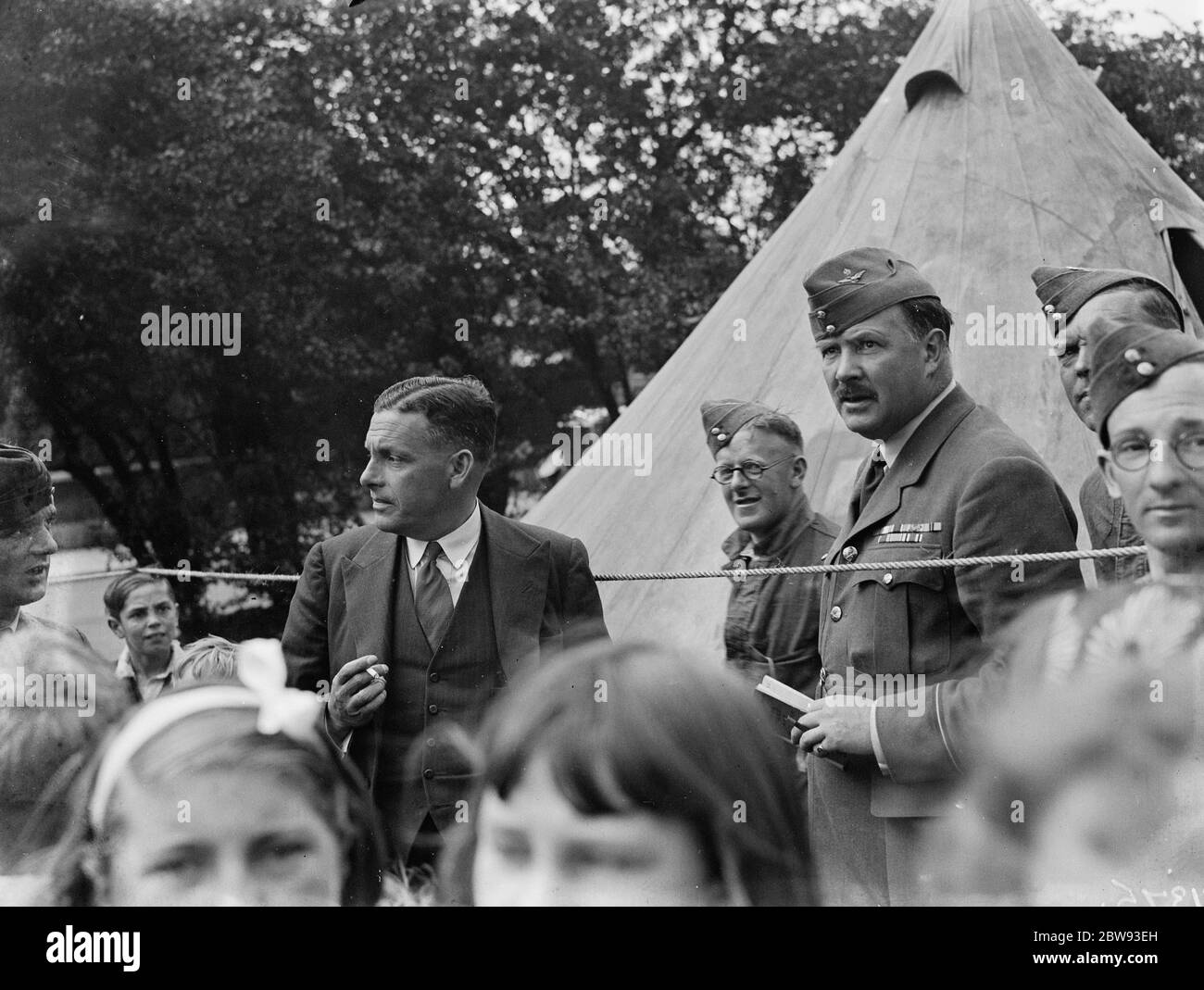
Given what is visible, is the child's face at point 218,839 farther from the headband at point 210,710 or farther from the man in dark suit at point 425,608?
the man in dark suit at point 425,608

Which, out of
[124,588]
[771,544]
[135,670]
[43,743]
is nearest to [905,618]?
[771,544]

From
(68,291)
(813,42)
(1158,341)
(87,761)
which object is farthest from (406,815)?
(813,42)

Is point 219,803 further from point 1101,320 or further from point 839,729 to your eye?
point 1101,320

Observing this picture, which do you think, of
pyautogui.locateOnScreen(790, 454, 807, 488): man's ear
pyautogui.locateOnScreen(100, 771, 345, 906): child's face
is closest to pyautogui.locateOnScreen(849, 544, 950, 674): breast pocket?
pyautogui.locateOnScreen(790, 454, 807, 488): man's ear

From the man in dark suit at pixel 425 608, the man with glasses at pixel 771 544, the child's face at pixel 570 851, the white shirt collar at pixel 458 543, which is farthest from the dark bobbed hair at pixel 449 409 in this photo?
the child's face at pixel 570 851

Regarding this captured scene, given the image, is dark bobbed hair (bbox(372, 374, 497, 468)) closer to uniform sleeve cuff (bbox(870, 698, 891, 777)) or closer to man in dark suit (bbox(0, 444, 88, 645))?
man in dark suit (bbox(0, 444, 88, 645))

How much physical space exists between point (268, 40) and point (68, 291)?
1047 millimetres

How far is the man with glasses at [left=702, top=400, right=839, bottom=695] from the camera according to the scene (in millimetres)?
2877

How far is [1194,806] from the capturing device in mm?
2182

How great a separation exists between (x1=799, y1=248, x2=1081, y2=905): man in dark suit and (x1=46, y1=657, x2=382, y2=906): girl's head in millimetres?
782

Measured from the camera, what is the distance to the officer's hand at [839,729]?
232cm

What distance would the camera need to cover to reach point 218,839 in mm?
1825

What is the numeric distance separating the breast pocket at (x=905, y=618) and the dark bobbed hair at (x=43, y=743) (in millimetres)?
1409
